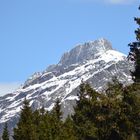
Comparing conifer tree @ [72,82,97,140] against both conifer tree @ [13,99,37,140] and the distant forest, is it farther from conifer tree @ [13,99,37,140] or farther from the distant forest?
conifer tree @ [13,99,37,140]

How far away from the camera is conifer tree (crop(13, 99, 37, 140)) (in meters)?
60.6

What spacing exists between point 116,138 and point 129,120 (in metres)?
2.39

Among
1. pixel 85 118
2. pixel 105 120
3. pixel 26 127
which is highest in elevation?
pixel 85 118

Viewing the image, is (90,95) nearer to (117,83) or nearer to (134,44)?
(117,83)

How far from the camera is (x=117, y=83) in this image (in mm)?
60344

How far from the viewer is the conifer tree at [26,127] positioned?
2384 inches

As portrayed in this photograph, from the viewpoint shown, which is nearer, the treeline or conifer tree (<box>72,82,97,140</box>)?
the treeline

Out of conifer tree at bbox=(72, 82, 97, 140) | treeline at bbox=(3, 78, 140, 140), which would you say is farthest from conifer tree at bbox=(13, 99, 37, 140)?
conifer tree at bbox=(72, 82, 97, 140)

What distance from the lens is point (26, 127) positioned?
201 feet

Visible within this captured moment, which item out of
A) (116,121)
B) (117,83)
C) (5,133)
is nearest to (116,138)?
(116,121)

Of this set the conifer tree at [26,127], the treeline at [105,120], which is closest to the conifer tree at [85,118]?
the treeline at [105,120]

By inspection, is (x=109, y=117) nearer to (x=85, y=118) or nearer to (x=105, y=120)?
(x=105, y=120)

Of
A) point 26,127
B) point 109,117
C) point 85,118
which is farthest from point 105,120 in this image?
point 85,118

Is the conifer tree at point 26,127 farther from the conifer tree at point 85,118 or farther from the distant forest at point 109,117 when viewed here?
the conifer tree at point 85,118
